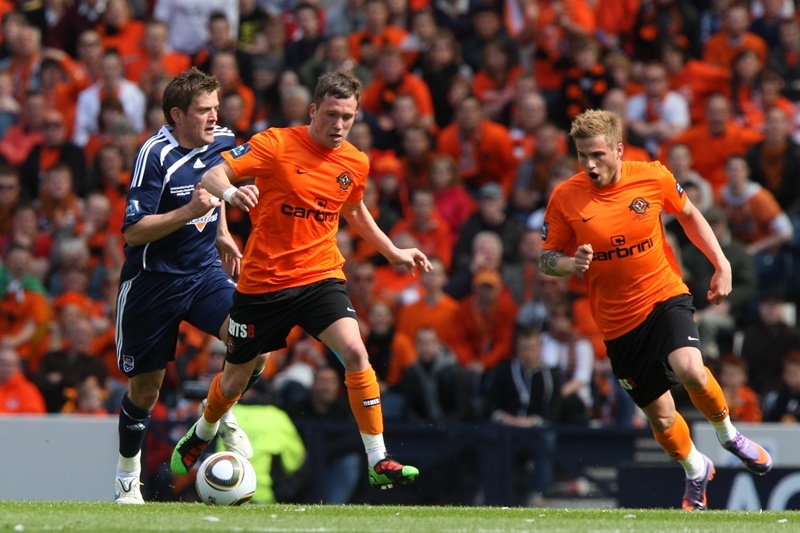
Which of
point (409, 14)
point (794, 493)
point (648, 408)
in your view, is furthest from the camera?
point (409, 14)

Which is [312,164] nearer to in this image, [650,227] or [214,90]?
[214,90]

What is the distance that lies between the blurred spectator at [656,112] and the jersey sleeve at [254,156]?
7560 millimetres

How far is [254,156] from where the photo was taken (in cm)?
878

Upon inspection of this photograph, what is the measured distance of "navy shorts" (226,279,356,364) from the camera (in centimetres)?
884

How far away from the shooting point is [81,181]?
17.0 metres

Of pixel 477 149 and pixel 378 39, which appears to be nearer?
pixel 477 149

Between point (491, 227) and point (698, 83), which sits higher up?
point (698, 83)

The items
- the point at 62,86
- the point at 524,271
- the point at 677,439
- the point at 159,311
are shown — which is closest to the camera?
the point at 159,311

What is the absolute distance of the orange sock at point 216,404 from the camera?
9.26m

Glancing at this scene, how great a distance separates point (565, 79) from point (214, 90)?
7663 mm

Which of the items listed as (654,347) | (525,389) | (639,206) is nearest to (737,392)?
(525,389)

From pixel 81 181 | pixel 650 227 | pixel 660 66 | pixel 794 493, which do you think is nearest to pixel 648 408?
pixel 650 227

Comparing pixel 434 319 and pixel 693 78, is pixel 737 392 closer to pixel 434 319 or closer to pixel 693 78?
pixel 434 319

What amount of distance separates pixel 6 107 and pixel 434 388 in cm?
748
